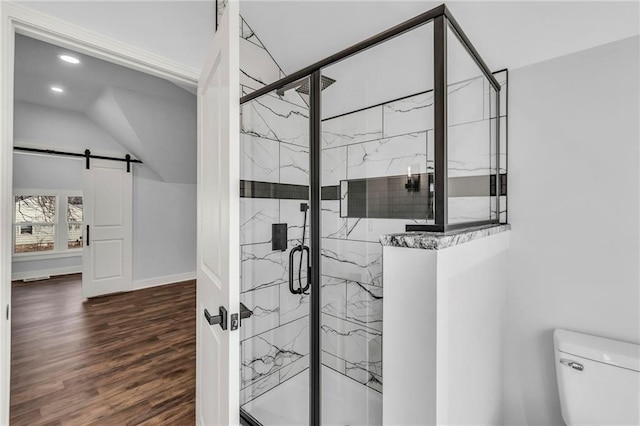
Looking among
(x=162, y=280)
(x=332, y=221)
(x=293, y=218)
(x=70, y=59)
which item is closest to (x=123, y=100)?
(x=70, y=59)

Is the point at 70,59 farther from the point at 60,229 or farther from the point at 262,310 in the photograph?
the point at 60,229

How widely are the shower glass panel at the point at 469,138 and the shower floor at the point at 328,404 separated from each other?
1.06 meters

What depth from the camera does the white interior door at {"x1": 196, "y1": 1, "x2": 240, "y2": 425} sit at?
100cm

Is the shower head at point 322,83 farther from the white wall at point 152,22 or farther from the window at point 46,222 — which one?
the window at point 46,222

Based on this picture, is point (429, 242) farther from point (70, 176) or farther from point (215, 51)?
point (70, 176)

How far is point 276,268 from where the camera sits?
1826 millimetres

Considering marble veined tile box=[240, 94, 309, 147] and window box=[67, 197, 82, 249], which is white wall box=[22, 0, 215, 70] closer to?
marble veined tile box=[240, 94, 309, 147]

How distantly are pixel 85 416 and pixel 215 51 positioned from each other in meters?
2.28

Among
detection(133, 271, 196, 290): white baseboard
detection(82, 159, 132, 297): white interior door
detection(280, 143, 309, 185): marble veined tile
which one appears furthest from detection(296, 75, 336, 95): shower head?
detection(133, 271, 196, 290): white baseboard

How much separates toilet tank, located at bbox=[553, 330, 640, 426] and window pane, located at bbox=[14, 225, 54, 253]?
748cm

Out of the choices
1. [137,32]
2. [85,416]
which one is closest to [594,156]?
[137,32]

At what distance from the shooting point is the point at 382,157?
1.57 metres

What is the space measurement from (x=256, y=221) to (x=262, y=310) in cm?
58

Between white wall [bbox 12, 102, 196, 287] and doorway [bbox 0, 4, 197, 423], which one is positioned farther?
white wall [bbox 12, 102, 196, 287]
